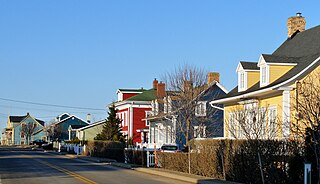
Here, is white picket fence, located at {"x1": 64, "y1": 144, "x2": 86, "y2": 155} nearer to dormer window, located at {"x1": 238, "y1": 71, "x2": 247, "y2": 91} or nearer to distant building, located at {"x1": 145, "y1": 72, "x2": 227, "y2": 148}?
distant building, located at {"x1": 145, "y1": 72, "x2": 227, "y2": 148}

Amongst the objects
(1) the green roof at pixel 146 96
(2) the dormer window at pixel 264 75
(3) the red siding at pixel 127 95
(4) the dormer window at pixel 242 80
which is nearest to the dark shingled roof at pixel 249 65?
(4) the dormer window at pixel 242 80

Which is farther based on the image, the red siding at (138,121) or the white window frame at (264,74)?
the red siding at (138,121)

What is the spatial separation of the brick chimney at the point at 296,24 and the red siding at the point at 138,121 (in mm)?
38954

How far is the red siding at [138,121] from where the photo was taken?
74.1 meters

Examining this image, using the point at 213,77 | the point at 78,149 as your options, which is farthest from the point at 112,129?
the point at 213,77

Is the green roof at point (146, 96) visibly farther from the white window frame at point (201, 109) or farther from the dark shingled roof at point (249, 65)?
the dark shingled roof at point (249, 65)

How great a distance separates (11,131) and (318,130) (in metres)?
162

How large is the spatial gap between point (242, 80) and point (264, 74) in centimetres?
356

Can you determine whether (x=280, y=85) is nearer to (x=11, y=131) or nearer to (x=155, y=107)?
(x=155, y=107)

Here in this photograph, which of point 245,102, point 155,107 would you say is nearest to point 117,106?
point 155,107

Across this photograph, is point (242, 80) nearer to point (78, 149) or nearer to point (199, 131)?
point (199, 131)

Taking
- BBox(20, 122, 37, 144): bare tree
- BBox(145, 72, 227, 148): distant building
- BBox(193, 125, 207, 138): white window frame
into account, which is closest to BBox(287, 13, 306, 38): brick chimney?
BBox(145, 72, 227, 148): distant building

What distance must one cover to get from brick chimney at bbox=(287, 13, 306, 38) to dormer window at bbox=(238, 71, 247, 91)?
5.16 meters

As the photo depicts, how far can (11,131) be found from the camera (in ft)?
562
